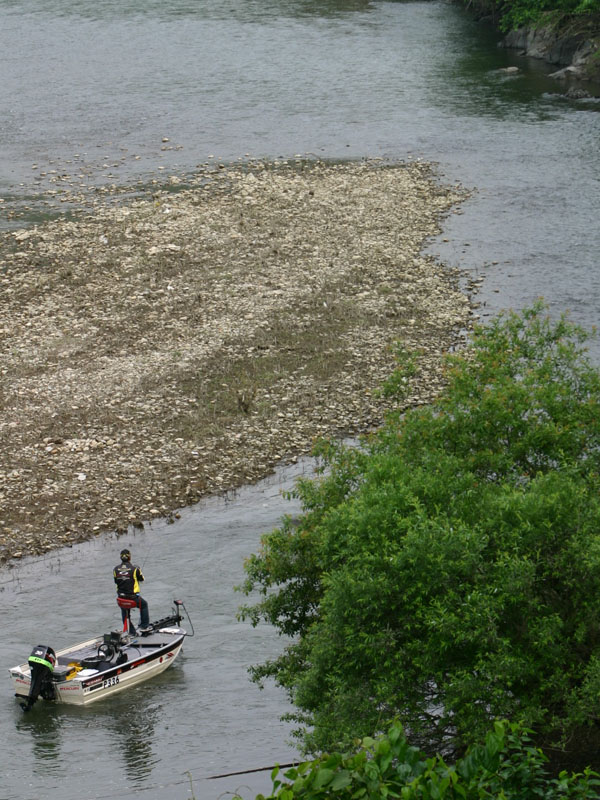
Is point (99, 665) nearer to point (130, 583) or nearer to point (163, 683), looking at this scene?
point (163, 683)

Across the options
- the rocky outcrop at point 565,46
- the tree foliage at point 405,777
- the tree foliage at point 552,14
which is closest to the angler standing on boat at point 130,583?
the tree foliage at point 405,777

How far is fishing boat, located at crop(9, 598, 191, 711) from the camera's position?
22.1 m

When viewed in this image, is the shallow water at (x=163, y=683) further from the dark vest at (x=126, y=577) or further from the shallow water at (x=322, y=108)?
the shallow water at (x=322, y=108)

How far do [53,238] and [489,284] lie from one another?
18.8m

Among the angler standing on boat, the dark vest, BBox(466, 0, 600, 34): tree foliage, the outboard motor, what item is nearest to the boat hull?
the outboard motor

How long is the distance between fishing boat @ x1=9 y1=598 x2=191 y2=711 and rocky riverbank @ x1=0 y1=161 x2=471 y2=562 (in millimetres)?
4959

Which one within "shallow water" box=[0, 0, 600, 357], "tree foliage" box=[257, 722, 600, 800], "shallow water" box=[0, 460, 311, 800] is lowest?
"shallow water" box=[0, 460, 311, 800]

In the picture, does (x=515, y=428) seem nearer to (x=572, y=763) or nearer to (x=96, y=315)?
(x=572, y=763)

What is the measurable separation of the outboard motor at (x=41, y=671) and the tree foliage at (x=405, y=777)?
1385 centimetres

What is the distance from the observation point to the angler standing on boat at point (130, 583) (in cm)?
2391

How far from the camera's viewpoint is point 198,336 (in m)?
36.7

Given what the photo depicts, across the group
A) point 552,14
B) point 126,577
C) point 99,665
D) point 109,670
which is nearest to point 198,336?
point 126,577

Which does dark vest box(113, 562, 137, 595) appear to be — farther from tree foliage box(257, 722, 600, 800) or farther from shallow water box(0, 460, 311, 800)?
tree foliage box(257, 722, 600, 800)

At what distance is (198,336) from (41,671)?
1696cm
